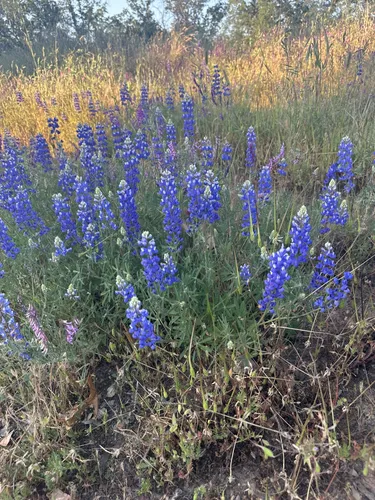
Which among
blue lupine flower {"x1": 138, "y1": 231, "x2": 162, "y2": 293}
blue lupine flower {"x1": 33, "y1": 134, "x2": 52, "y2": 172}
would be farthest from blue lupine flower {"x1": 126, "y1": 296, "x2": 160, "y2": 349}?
blue lupine flower {"x1": 33, "y1": 134, "x2": 52, "y2": 172}

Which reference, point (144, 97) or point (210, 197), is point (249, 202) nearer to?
point (210, 197)

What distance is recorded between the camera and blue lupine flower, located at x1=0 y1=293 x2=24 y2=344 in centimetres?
199

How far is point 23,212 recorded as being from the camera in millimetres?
2547

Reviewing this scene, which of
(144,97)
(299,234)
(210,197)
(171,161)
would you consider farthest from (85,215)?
(144,97)

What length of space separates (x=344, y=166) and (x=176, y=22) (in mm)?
13013

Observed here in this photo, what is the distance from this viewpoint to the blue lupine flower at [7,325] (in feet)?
6.54

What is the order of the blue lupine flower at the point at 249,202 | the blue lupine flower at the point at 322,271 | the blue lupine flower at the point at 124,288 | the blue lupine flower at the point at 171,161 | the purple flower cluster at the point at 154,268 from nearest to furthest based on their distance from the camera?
the blue lupine flower at the point at 124,288 < the purple flower cluster at the point at 154,268 < the blue lupine flower at the point at 322,271 < the blue lupine flower at the point at 249,202 < the blue lupine flower at the point at 171,161

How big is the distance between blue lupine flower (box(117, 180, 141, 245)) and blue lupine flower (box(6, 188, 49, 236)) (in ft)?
2.08

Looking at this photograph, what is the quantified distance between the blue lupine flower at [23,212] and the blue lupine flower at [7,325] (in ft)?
2.33

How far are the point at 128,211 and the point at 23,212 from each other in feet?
2.40

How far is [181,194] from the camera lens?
2.97m

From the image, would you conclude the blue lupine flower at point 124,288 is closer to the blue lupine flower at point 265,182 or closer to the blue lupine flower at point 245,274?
the blue lupine flower at point 245,274

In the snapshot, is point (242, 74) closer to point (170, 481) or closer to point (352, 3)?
point (352, 3)

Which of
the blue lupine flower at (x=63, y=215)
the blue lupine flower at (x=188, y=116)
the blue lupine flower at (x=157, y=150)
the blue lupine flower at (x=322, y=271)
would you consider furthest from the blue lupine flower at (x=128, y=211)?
the blue lupine flower at (x=188, y=116)
